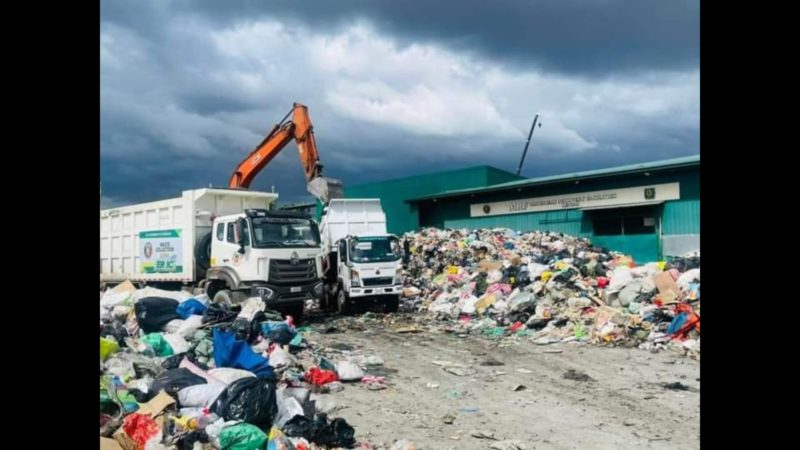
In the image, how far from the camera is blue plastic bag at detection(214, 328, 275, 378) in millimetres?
6680

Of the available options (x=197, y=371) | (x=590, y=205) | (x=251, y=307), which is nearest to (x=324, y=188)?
(x=251, y=307)

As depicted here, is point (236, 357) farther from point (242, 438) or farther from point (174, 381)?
point (242, 438)

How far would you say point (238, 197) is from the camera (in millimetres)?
12938

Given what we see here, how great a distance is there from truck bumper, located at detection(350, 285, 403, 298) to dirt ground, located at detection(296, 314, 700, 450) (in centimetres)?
280

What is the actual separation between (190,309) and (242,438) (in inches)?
207

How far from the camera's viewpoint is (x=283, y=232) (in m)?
11.6

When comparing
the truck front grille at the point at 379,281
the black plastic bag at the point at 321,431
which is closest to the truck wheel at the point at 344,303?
the truck front grille at the point at 379,281

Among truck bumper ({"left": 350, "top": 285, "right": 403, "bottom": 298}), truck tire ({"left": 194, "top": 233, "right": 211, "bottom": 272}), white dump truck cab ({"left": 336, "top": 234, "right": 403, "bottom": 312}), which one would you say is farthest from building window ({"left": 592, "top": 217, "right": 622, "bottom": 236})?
truck tire ({"left": 194, "top": 233, "right": 211, "bottom": 272})

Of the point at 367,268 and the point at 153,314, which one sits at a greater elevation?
the point at 367,268
